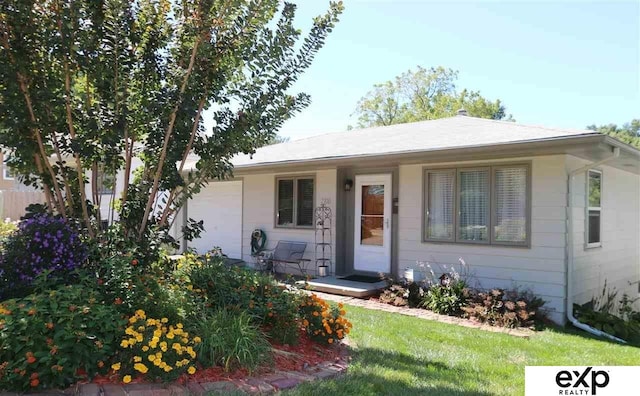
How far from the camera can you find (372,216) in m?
9.37

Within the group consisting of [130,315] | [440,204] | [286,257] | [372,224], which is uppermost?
[440,204]

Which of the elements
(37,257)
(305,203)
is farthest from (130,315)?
(305,203)

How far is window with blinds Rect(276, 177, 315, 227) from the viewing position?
1039cm

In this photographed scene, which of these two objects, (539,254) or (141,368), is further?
(539,254)

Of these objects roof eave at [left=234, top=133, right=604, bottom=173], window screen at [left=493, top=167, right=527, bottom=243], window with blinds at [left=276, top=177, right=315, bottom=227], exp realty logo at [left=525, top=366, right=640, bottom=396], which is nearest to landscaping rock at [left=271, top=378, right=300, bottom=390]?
exp realty logo at [left=525, top=366, right=640, bottom=396]

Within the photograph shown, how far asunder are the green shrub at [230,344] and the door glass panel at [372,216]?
546 centimetres

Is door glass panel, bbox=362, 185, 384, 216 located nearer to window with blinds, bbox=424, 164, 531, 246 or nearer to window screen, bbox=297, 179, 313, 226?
window with blinds, bbox=424, 164, 531, 246

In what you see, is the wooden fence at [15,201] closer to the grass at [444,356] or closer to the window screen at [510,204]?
the grass at [444,356]

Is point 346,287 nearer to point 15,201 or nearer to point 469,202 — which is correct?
point 469,202

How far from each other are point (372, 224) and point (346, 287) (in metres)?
1.63

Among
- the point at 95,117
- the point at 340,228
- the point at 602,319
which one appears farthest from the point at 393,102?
the point at 95,117

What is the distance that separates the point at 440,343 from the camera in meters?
5.33

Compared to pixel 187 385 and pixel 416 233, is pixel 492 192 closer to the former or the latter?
pixel 416 233

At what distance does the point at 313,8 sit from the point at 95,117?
2.69 meters
